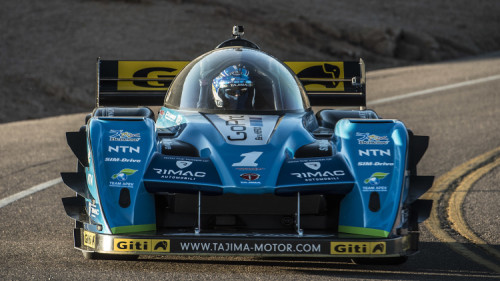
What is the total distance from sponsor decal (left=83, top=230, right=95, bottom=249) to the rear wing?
12.7ft

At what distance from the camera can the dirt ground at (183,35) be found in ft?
81.5

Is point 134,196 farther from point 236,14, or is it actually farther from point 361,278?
point 236,14

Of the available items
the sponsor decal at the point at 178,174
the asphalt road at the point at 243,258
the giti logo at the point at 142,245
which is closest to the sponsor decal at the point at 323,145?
the asphalt road at the point at 243,258

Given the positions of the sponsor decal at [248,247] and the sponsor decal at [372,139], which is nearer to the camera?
the sponsor decal at [248,247]

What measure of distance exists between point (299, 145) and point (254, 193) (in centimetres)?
95

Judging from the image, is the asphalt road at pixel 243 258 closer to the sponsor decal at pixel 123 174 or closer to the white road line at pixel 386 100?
the white road line at pixel 386 100

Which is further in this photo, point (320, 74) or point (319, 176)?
point (320, 74)

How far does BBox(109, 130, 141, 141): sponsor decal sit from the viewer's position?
26.6ft

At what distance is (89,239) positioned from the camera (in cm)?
775

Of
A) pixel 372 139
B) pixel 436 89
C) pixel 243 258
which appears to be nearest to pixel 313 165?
pixel 372 139

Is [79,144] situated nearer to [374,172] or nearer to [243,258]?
[243,258]

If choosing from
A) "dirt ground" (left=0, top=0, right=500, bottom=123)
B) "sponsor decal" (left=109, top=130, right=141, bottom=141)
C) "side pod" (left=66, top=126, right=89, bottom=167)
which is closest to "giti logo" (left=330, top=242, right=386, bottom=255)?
"sponsor decal" (left=109, top=130, right=141, bottom=141)

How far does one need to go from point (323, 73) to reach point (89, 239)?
521cm

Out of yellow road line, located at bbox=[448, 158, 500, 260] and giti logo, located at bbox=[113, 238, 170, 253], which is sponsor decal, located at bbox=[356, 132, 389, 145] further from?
giti logo, located at bbox=[113, 238, 170, 253]
